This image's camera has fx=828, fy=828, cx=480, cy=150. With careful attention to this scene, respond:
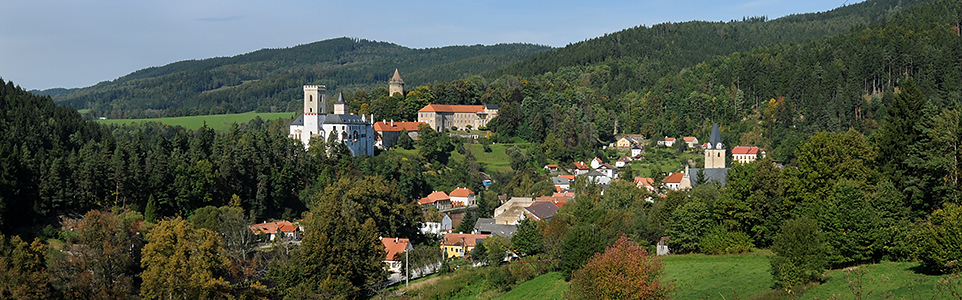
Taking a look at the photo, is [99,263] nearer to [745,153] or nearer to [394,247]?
[394,247]

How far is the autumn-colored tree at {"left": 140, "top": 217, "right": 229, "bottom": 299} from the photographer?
35.8m

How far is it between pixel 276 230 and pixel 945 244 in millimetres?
42842

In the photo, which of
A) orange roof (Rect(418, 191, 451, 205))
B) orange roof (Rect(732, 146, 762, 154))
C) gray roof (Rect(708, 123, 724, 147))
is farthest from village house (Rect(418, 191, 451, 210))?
orange roof (Rect(732, 146, 762, 154))

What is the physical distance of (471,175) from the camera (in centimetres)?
8506

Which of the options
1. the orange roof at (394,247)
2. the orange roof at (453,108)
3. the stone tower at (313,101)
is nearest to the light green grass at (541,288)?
the orange roof at (394,247)

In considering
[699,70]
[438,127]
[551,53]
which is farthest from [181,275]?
[551,53]

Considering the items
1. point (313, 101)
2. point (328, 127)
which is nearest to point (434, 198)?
point (328, 127)

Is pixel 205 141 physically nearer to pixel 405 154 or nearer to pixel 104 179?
pixel 104 179

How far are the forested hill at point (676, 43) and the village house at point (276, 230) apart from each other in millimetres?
78846

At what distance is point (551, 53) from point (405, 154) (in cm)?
7493

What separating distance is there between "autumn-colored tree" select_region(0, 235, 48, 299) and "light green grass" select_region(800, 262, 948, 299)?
95.9 ft

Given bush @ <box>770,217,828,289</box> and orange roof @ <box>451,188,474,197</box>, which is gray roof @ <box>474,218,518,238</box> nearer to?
orange roof @ <box>451,188,474,197</box>

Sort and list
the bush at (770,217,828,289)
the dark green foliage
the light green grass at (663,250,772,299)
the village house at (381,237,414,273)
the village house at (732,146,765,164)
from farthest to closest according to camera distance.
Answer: the village house at (732,146,765,164), the village house at (381,237,414,273), the dark green foliage, the light green grass at (663,250,772,299), the bush at (770,217,828,289)

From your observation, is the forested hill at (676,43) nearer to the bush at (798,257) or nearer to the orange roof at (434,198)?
the orange roof at (434,198)
